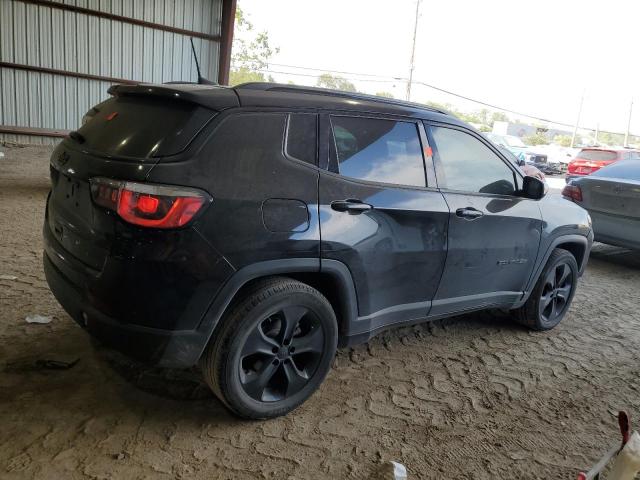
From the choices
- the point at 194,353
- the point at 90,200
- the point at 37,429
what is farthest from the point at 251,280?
the point at 37,429

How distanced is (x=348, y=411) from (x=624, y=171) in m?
6.21

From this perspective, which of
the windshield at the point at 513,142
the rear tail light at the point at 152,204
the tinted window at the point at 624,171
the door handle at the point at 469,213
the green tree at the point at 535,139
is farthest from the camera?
the green tree at the point at 535,139

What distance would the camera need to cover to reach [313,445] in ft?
8.94

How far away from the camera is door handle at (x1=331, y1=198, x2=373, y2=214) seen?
2881 mm

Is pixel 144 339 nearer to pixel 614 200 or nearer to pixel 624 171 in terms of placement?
pixel 614 200

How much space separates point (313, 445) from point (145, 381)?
1.12 metres

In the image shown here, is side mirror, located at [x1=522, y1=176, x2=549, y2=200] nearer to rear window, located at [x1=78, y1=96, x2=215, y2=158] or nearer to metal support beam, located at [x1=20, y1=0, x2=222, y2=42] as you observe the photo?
rear window, located at [x1=78, y1=96, x2=215, y2=158]

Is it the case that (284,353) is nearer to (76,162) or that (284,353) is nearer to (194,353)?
(194,353)

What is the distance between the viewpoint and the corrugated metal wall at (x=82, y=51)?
509 inches

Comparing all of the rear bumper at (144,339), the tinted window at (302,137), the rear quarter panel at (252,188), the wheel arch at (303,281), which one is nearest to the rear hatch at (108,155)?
the rear quarter panel at (252,188)

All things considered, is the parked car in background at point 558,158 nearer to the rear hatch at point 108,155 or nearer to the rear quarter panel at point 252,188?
the rear quarter panel at point 252,188

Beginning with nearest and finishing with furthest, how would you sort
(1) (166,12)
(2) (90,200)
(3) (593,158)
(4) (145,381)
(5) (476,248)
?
(2) (90,200)
(4) (145,381)
(5) (476,248)
(1) (166,12)
(3) (593,158)

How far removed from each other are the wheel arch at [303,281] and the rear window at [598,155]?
15626mm

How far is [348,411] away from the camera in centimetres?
306
